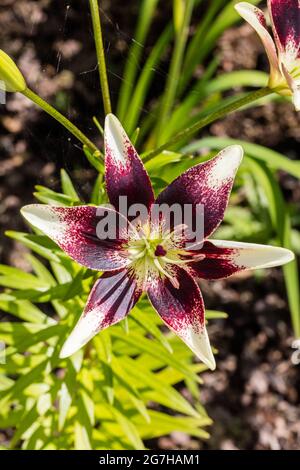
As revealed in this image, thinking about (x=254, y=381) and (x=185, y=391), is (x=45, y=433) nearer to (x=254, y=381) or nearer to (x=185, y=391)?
(x=185, y=391)

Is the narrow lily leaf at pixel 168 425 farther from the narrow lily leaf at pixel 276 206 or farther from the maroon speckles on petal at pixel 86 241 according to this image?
the maroon speckles on petal at pixel 86 241

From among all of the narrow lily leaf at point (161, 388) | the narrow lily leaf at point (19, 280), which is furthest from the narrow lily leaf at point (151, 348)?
the narrow lily leaf at point (19, 280)

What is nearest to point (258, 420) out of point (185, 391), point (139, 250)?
point (185, 391)

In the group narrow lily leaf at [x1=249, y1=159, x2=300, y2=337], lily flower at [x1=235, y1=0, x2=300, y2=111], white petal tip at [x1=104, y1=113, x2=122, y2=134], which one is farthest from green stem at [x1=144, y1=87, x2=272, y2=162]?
narrow lily leaf at [x1=249, y1=159, x2=300, y2=337]

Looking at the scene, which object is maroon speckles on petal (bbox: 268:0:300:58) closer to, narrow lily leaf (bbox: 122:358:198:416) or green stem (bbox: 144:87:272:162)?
green stem (bbox: 144:87:272:162)

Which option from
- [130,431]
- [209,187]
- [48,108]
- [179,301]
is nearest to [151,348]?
[130,431]

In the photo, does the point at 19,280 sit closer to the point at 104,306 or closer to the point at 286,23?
the point at 104,306
